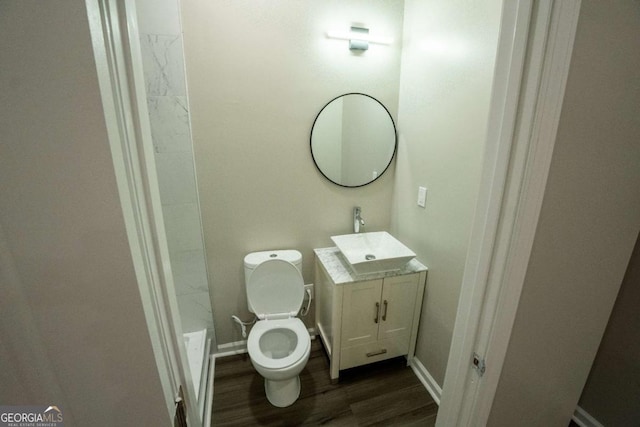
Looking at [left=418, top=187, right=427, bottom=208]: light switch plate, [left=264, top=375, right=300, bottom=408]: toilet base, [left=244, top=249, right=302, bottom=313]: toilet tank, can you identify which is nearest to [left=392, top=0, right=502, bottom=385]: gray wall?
[left=418, top=187, right=427, bottom=208]: light switch plate

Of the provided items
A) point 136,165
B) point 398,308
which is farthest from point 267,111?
point 398,308

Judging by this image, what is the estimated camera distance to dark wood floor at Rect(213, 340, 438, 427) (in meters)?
1.51

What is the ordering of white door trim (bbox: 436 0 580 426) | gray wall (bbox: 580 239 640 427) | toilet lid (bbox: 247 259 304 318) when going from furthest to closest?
toilet lid (bbox: 247 259 304 318)
gray wall (bbox: 580 239 640 427)
white door trim (bbox: 436 0 580 426)

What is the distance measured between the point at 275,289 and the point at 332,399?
775mm

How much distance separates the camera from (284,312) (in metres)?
1.81

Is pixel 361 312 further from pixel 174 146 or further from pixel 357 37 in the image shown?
pixel 357 37

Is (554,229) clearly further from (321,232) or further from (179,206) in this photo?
(179,206)

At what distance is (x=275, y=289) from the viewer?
1.76 m

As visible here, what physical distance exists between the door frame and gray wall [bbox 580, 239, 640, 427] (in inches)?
40.8

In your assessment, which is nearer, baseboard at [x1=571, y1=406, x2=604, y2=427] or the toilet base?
baseboard at [x1=571, y1=406, x2=604, y2=427]

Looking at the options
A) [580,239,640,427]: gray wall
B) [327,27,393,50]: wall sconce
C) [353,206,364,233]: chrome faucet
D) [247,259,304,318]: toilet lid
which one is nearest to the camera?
[580,239,640,427]: gray wall

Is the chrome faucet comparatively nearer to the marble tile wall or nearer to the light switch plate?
the light switch plate

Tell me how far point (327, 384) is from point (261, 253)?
39.0 inches

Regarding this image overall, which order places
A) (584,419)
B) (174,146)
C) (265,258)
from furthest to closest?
1. (265,258)
2. (174,146)
3. (584,419)
